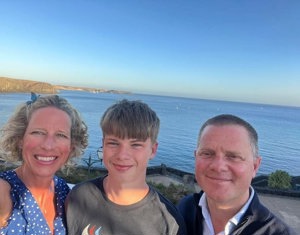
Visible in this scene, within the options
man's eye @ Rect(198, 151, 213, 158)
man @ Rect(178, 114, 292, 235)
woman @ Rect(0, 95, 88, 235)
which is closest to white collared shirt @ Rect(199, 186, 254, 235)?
man @ Rect(178, 114, 292, 235)

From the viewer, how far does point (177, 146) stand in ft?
117

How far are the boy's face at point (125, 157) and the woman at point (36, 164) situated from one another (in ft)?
1.19

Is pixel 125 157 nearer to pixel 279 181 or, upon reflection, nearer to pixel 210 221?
pixel 210 221

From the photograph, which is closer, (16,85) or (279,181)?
(279,181)

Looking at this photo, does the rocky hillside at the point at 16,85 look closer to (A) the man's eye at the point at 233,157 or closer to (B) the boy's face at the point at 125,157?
(B) the boy's face at the point at 125,157

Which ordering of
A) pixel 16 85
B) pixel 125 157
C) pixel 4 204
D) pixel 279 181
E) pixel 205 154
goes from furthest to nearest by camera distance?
pixel 16 85
pixel 279 181
pixel 205 154
pixel 125 157
pixel 4 204

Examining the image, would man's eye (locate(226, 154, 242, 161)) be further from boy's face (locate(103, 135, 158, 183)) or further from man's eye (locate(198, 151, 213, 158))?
boy's face (locate(103, 135, 158, 183))

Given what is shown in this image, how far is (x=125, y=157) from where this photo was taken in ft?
5.86

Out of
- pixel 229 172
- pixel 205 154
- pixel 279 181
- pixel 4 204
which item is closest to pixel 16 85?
pixel 279 181

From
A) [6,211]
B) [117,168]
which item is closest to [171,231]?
[117,168]

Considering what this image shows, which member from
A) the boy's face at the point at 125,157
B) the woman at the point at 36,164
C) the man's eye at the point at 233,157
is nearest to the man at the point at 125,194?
the boy's face at the point at 125,157

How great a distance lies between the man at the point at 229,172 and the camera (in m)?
1.83

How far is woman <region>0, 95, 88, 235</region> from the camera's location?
5.69 ft

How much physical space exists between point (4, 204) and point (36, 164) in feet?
1.01
